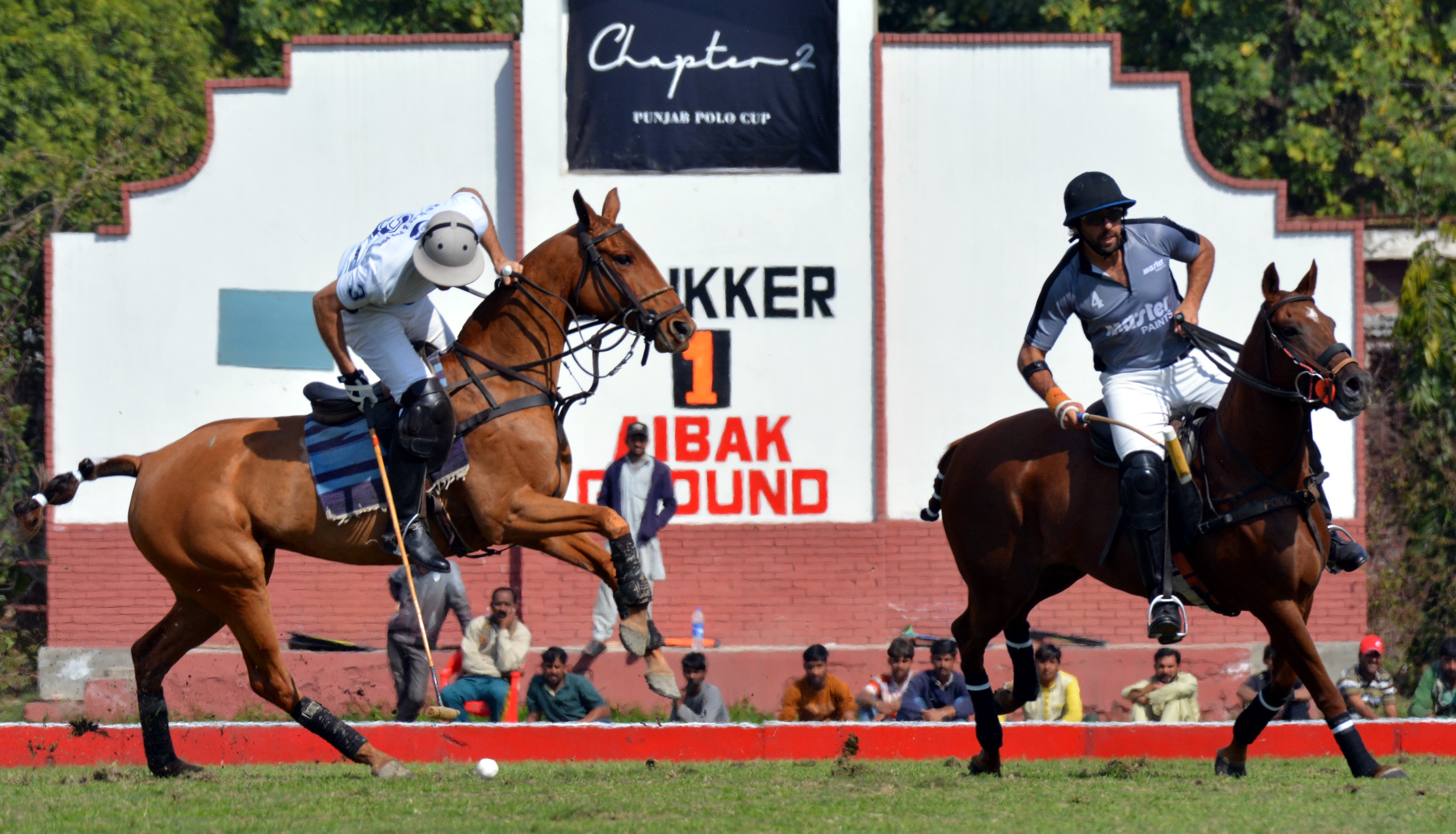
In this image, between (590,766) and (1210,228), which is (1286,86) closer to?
(1210,228)

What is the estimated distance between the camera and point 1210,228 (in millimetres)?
15547

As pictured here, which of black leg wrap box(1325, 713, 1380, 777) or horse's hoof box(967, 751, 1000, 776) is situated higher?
black leg wrap box(1325, 713, 1380, 777)

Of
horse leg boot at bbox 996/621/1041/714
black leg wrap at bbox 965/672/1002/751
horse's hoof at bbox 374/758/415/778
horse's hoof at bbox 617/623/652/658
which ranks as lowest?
horse's hoof at bbox 374/758/415/778

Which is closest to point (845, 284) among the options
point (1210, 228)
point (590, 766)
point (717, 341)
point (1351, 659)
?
point (717, 341)

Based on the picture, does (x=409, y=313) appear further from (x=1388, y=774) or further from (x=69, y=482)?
(x=1388, y=774)

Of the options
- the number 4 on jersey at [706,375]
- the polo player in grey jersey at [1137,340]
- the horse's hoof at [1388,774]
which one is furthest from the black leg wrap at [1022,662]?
the number 4 on jersey at [706,375]

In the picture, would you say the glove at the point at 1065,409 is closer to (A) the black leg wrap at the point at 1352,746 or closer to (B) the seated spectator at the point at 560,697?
(A) the black leg wrap at the point at 1352,746

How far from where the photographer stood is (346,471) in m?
8.56

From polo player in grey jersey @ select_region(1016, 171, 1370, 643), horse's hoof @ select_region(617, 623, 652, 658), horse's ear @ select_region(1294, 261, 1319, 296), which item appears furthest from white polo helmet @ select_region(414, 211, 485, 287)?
horse's ear @ select_region(1294, 261, 1319, 296)

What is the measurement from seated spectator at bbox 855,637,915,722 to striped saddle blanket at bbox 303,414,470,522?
5021 mm

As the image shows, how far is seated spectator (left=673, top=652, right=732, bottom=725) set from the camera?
1235cm

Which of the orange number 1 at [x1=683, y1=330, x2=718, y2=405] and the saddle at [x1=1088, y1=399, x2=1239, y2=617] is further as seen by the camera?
the orange number 1 at [x1=683, y1=330, x2=718, y2=405]

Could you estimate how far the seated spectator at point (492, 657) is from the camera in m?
12.9

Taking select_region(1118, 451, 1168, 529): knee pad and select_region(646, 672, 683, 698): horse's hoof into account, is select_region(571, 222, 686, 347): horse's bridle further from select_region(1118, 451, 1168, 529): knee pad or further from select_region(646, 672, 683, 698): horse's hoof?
select_region(1118, 451, 1168, 529): knee pad
